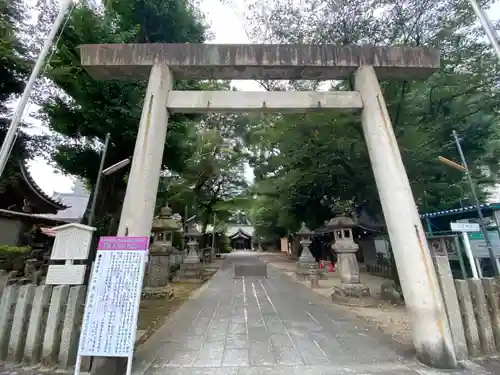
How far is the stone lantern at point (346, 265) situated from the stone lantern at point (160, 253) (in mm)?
5827

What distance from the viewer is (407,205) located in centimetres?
385

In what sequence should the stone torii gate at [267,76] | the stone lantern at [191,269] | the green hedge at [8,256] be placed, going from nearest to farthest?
the stone torii gate at [267,76]
the green hedge at [8,256]
the stone lantern at [191,269]

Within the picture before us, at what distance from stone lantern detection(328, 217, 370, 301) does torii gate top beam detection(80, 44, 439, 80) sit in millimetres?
5677

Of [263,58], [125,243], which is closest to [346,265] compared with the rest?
[263,58]

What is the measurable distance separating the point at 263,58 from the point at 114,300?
14.2 feet

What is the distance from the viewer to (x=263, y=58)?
180 inches

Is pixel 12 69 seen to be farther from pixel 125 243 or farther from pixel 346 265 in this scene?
pixel 346 265

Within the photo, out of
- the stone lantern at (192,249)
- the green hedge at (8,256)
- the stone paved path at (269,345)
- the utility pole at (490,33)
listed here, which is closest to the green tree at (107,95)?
the green hedge at (8,256)

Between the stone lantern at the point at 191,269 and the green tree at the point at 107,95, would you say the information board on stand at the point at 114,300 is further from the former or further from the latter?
the stone lantern at the point at 191,269

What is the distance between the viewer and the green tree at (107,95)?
28.1ft

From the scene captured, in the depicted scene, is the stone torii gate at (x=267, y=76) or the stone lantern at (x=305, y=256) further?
the stone lantern at (x=305, y=256)

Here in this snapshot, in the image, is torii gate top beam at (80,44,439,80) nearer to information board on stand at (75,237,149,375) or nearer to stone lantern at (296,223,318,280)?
information board on stand at (75,237,149,375)

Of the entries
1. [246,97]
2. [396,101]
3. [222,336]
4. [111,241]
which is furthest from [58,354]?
[396,101]

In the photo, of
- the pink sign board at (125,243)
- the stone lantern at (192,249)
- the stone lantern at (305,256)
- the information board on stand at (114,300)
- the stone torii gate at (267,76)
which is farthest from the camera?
the stone lantern at (305,256)
